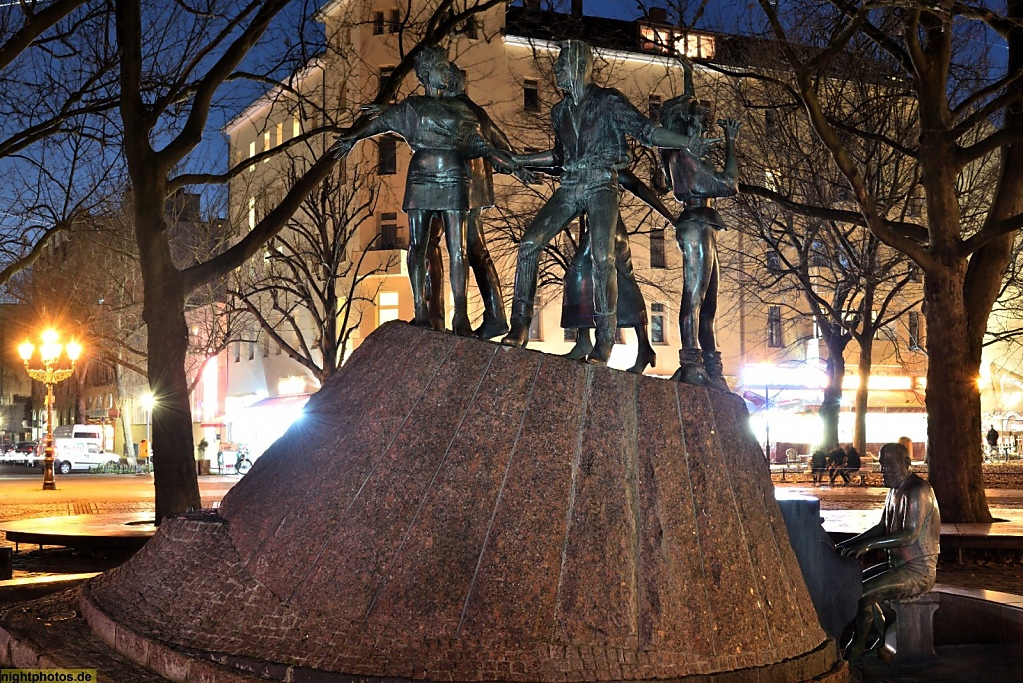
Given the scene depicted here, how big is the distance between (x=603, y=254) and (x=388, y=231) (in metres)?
34.5

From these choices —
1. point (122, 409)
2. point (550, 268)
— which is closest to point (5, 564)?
point (550, 268)

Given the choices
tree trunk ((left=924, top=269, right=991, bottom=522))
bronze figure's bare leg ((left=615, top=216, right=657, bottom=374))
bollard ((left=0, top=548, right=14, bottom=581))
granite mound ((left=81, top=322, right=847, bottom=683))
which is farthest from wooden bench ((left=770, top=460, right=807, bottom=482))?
granite mound ((left=81, top=322, right=847, bottom=683))

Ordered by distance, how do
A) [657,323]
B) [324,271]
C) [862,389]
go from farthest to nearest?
1. [657,323]
2. [324,271]
3. [862,389]

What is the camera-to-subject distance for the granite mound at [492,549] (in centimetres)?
561

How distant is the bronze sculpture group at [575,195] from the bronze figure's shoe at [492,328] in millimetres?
11

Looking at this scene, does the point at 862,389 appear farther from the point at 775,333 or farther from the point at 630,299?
the point at 630,299

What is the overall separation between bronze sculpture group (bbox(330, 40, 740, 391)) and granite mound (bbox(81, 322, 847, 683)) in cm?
79

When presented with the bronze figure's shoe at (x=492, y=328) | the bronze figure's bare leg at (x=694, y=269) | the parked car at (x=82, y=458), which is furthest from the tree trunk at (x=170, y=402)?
the parked car at (x=82, y=458)

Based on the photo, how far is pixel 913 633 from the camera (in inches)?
305

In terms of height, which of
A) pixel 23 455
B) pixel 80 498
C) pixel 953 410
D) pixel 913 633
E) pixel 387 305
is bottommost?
A: pixel 23 455

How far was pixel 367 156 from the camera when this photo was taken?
38.2 metres

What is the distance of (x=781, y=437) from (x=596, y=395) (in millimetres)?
39329

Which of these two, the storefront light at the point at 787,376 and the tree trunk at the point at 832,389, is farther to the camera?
the storefront light at the point at 787,376

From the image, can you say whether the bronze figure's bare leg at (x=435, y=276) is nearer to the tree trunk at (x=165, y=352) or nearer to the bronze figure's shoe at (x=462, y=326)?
the bronze figure's shoe at (x=462, y=326)
